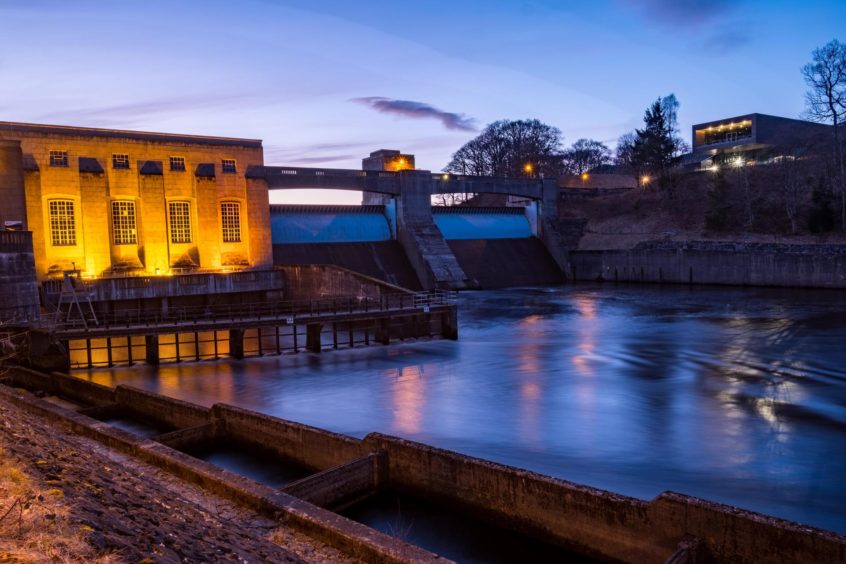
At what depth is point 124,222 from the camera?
119ft

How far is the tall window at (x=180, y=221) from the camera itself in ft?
125

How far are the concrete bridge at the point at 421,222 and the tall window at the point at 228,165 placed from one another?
97cm

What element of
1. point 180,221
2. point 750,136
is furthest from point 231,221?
point 750,136

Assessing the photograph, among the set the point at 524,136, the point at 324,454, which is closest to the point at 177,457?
the point at 324,454

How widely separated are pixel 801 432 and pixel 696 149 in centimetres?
7247

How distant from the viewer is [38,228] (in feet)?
109

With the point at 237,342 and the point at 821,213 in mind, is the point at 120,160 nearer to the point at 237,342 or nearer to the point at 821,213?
the point at 237,342

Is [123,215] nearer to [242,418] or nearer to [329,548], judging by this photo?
[242,418]

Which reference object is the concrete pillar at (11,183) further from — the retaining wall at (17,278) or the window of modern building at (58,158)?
the retaining wall at (17,278)

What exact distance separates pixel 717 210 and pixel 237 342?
4233 cm

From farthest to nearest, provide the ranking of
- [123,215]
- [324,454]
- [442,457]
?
[123,215] < [324,454] < [442,457]

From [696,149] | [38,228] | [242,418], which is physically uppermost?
[696,149]

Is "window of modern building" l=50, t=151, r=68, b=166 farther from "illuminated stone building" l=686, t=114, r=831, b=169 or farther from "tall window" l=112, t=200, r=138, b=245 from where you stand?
"illuminated stone building" l=686, t=114, r=831, b=169

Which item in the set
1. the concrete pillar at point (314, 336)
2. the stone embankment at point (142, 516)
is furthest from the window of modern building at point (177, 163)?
the stone embankment at point (142, 516)
